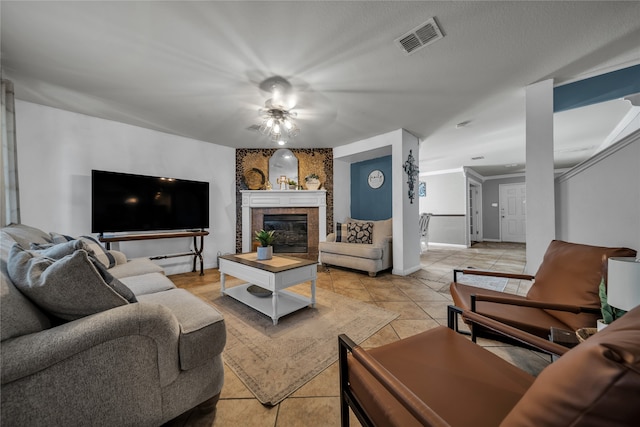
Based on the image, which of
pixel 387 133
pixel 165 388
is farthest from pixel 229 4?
pixel 387 133

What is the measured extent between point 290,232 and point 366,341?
10.1 ft

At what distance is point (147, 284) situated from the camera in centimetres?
178

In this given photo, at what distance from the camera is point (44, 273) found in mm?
844

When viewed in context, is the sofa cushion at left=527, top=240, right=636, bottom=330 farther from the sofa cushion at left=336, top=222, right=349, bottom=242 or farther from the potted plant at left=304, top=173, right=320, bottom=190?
the potted plant at left=304, top=173, right=320, bottom=190

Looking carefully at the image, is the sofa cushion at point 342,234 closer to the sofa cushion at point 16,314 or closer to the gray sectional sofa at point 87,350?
the gray sectional sofa at point 87,350

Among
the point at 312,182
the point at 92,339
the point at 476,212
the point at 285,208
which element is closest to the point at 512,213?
the point at 476,212

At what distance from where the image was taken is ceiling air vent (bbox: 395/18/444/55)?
1644 millimetres

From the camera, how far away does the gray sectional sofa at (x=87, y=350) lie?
722mm

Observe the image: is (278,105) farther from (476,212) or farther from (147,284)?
(476,212)

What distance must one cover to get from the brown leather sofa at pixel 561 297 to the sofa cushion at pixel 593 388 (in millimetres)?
1059

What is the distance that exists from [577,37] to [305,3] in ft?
6.93

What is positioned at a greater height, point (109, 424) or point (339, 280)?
point (109, 424)

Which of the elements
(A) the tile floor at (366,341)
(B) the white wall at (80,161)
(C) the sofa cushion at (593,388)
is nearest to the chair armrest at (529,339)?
(C) the sofa cushion at (593,388)

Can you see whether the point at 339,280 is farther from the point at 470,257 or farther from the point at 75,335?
the point at 470,257
